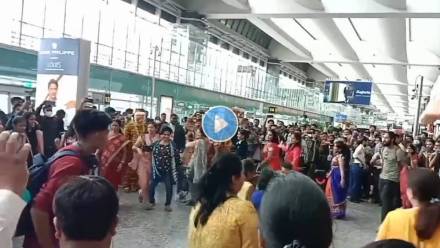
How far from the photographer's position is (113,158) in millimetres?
7828

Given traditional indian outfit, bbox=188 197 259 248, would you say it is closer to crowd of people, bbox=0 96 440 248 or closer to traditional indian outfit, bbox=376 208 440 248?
crowd of people, bbox=0 96 440 248

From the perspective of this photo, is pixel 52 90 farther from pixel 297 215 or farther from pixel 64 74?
pixel 297 215

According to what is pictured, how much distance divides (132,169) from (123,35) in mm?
10988

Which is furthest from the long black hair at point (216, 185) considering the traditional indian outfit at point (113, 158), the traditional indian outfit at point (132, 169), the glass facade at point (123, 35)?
the glass facade at point (123, 35)

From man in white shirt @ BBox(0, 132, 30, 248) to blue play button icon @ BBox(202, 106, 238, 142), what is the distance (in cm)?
647

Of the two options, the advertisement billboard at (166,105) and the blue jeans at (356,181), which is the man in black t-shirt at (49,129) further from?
the advertisement billboard at (166,105)

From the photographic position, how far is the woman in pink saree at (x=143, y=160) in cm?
946

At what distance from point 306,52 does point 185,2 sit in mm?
12814

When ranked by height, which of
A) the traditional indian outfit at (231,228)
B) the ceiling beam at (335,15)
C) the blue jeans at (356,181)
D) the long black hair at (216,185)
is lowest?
the blue jeans at (356,181)

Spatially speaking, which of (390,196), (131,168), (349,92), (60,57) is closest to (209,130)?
(131,168)

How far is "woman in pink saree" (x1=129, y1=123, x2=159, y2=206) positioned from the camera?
946 cm

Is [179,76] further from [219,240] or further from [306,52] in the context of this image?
Answer: [219,240]

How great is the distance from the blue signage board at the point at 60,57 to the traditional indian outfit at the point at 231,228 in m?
8.17

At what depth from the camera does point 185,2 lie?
76.8 ft
